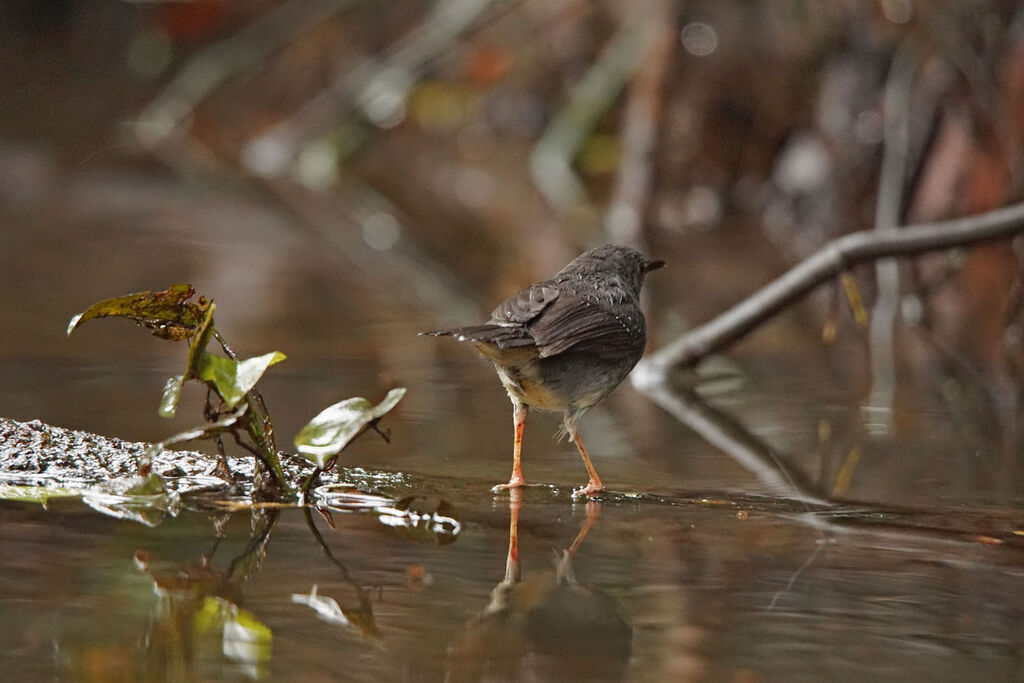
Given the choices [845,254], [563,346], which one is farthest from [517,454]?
[845,254]

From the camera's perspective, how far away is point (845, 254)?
210 inches

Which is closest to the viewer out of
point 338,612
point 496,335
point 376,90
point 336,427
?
point 338,612

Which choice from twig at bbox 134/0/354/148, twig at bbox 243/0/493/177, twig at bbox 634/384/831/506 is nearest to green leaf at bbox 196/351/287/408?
twig at bbox 634/384/831/506

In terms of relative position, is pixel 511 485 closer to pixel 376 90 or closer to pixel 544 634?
pixel 544 634

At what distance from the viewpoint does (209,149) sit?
13.6m

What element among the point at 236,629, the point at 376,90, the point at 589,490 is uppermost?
the point at 376,90

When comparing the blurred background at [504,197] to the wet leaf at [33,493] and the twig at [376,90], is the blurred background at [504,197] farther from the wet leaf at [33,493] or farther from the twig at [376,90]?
the wet leaf at [33,493]

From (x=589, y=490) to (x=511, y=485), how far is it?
0.21 m

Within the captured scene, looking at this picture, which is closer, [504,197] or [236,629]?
[236,629]

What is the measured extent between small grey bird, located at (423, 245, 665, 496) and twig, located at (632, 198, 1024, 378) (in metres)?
1.14

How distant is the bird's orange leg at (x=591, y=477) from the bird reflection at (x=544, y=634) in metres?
0.68

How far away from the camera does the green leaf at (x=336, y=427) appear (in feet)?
10.6

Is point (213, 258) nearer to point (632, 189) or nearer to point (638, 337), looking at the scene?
point (632, 189)

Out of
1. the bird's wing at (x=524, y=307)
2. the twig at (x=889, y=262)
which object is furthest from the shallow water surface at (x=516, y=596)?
the twig at (x=889, y=262)
